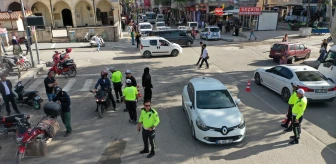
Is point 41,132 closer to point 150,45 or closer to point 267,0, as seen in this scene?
point 150,45

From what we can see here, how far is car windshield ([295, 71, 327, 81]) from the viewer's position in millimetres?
10164

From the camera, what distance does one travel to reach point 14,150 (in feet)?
23.7

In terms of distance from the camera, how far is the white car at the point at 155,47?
63.8 ft

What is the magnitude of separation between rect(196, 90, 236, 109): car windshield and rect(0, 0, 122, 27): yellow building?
88.4ft

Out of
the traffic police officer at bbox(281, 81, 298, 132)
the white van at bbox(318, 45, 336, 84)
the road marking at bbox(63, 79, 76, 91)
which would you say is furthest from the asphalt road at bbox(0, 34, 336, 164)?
the white van at bbox(318, 45, 336, 84)

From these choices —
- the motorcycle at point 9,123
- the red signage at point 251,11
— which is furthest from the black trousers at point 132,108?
the red signage at point 251,11

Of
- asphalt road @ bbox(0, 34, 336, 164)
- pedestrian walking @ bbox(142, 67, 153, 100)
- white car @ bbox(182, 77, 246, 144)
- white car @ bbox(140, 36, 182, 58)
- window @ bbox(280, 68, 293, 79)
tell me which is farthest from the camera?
white car @ bbox(140, 36, 182, 58)

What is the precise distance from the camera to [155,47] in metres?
19.5

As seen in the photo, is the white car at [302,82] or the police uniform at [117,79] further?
the police uniform at [117,79]

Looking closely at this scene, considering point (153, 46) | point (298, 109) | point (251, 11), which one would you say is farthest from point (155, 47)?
point (251, 11)

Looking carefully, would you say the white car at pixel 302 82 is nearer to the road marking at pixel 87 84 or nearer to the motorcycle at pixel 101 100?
the motorcycle at pixel 101 100

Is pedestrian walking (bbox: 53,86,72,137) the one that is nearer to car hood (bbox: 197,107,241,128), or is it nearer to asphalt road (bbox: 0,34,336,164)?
asphalt road (bbox: 0,34,336,164)

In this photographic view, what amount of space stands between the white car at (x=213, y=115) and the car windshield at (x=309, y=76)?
3.98 meters

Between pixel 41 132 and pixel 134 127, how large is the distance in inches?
111
